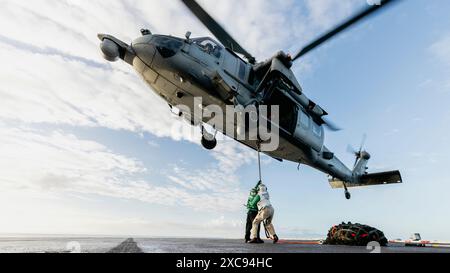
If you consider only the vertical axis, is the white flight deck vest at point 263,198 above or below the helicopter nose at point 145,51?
below

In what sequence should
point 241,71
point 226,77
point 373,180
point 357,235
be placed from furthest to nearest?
point 373,180
point 241,71
point 226,77
point 357,235

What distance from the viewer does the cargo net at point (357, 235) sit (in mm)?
8047

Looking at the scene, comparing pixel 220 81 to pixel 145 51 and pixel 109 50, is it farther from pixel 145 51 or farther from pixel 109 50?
pixel 109 50

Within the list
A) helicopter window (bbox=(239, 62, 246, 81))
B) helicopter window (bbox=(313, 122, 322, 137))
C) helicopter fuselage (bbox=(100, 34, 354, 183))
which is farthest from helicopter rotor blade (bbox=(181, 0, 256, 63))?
helicopter window (bbox=(313, 122, 322, 137))

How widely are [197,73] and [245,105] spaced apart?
2.62 metres

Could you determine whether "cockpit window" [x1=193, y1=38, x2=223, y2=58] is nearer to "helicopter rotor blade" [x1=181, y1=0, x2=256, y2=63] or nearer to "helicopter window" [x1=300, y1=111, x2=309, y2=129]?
"helicopter rotor blade" [x1=181, y1=0, x2=256, y2=63]

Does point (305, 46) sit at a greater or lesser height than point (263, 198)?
greater

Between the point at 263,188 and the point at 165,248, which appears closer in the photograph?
the point at 165,248

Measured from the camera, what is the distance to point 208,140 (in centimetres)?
1407

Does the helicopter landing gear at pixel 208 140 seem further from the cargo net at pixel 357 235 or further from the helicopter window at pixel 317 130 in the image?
the cargo net at pixel 357 235

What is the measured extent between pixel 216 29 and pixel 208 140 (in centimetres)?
524

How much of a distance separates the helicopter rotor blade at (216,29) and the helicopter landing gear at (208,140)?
416 cm

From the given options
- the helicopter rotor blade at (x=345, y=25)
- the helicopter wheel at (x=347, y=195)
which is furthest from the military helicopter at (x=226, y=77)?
the helicopter wheel at (x=347, y=195)

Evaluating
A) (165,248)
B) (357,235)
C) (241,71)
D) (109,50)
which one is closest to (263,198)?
(357,235)
